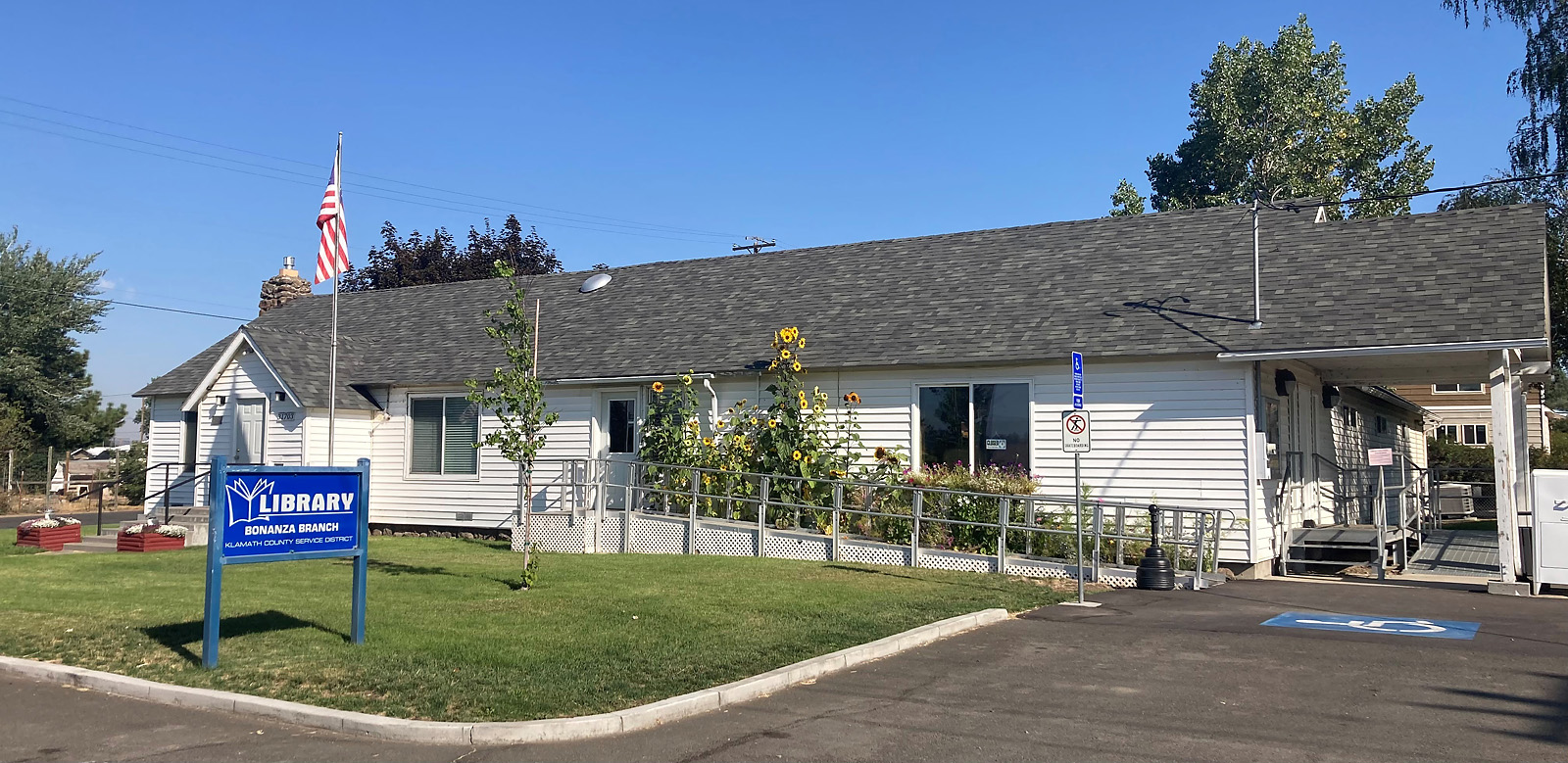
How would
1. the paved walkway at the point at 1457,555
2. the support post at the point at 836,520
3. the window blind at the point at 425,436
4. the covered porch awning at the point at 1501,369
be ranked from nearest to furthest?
1. the covered porch awning at the point at 1501,369
2. the paved walkway at the point at 1457,555
3. the support post at the point at 836,520
4. the window blind at the point at 425,436

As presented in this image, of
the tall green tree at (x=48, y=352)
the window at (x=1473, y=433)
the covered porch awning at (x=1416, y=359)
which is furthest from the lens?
the window at (x=1473, y=433)

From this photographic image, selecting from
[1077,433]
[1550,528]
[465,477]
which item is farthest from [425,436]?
[1550,528]

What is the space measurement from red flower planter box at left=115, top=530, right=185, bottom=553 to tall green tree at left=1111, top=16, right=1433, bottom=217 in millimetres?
35943

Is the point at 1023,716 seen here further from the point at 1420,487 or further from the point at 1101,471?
the point at 1420,487

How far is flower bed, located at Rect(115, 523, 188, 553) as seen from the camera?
1758 cm

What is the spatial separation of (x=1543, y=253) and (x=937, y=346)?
8560mm

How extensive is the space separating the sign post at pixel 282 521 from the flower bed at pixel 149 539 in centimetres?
1006

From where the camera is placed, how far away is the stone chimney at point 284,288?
31.0 m

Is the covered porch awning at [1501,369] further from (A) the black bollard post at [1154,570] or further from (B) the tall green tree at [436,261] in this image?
(B) the tall green tree at [436,261]

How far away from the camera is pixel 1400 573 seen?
15773mm

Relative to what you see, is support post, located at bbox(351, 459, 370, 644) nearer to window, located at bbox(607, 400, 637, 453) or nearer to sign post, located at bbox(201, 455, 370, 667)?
sign post, located at bbox(201, 455, 370, 667)

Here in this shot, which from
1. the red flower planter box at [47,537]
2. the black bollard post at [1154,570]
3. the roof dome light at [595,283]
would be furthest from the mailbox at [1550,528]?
the red flower planter box at [47,537]

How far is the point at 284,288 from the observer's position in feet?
102

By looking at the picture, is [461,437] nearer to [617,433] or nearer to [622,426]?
[617,433]
